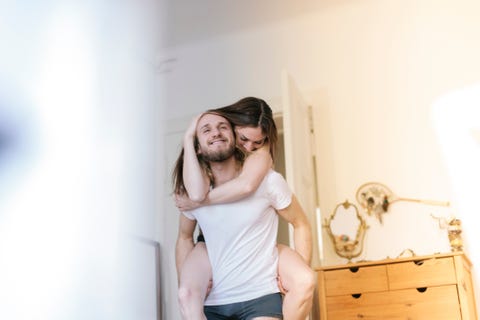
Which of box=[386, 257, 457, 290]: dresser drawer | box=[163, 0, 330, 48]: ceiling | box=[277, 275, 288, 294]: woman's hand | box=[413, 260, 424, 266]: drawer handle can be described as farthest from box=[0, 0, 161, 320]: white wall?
box=[413, 260, 424, 266]: drawer handle

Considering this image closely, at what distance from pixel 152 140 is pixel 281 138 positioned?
72 centimetres

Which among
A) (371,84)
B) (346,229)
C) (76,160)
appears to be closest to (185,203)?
(76,160)

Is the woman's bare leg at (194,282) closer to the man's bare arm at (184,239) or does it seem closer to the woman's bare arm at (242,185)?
the man's bare arm at (184,239)

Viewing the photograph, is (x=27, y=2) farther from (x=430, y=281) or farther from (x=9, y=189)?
(x=430, y=281)

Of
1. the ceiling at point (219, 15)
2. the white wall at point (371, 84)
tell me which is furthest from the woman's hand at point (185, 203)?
the ceiling at point (219, 15)

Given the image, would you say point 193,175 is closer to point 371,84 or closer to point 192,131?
point 192,131

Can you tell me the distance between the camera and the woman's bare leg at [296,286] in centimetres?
269

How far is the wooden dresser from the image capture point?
9.88 feet

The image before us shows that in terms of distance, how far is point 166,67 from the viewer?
3.87 m

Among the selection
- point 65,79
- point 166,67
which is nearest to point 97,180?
point 65,79

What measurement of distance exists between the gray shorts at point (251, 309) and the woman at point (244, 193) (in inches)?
1.5

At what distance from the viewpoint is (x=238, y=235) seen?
2.79 meters

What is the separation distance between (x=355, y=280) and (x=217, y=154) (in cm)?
92

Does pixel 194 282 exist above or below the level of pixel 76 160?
below
